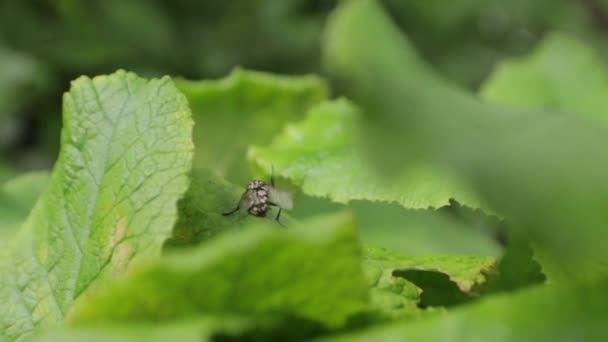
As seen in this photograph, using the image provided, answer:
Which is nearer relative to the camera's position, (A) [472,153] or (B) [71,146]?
(A) [472,153]

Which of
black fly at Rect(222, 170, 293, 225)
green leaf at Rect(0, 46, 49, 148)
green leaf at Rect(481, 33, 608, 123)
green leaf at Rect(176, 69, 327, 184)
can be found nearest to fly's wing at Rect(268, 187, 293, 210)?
black fly at Rect(222, 170, 293, 225)

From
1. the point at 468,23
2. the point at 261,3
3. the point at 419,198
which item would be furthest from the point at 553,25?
the point at 419,198

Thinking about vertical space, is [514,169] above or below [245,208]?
below

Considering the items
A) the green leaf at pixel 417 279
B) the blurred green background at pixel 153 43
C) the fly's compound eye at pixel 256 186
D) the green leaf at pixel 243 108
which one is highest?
the blurred green background at pixel 153 43

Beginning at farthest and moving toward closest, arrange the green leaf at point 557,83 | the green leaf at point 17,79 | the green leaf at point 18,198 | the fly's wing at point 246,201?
the green leaf at point 17,79 → the green leaf at point 557,83 → the green leaf at point 18,198 → the fly's wing at point 246,201

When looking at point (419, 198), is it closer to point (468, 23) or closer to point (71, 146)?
point (71, 146)

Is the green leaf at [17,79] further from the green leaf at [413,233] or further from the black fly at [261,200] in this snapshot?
the black fly at [261,200]

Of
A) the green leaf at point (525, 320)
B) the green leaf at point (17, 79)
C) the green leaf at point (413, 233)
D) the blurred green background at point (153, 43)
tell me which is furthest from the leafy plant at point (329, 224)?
the blurred green background at point (153, 43)

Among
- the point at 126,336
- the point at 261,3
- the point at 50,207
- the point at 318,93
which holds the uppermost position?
the point at 261,3
